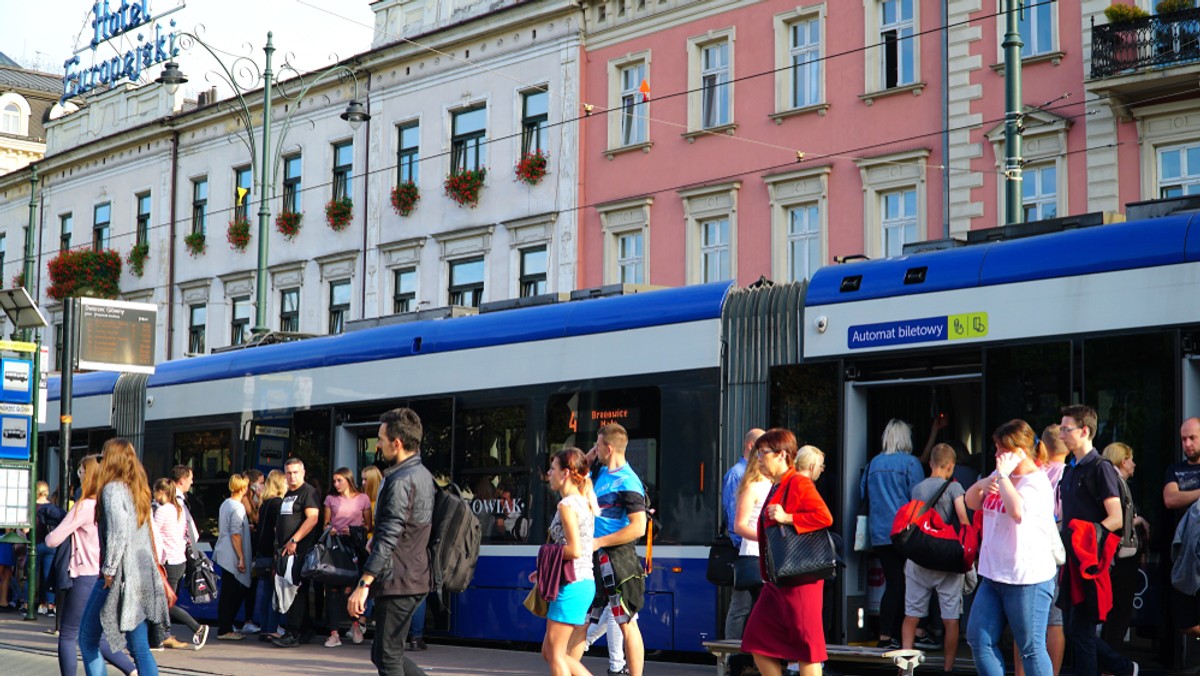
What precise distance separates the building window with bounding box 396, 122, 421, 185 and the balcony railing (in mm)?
15507

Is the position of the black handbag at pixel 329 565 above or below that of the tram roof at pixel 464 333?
below

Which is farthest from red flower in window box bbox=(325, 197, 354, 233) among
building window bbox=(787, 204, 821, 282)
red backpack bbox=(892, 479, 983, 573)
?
red backpack bbox=(892, 479, 983, 573)

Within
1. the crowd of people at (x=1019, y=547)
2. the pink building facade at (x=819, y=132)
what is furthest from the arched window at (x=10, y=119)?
the crowd of people at (x=1019, y=547)

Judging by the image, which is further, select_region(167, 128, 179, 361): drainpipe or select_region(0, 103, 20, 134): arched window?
select_region(0, 103, 20, 134): arched window

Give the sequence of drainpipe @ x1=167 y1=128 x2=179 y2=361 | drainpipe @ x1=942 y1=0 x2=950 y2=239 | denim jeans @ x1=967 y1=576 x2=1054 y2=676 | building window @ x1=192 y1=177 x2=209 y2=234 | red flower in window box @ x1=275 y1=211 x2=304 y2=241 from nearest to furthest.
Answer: denim jeans @ x1=967 y1=576 x2=1054 y2=676 < drainpipe @ x1=942 y1=0 x2=950 y2=239 < red flower in window box @ x1=275 y1=211 x2=304 y2=241 < building window @ x1=192 y1=177 x2=209 y2=234 < drainpipe @ x1=167 y1=128 x2=179 y2=361

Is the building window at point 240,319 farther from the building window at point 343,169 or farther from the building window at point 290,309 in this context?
the building window at point 343,169

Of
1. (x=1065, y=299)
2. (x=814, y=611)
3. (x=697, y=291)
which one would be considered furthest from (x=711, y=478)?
(x=814, y=611)

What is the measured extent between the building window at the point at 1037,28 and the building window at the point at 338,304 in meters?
16.7

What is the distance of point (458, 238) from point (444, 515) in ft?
79.1

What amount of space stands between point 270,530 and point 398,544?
25.2ft

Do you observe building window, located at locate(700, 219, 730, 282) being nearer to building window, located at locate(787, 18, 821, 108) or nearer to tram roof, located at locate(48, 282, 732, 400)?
building window, located at locate(787, 18, 821, 108)

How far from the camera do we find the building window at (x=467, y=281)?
33.2 meters

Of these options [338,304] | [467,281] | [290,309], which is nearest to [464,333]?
[467,281]

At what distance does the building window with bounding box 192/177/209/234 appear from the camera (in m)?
41.2
